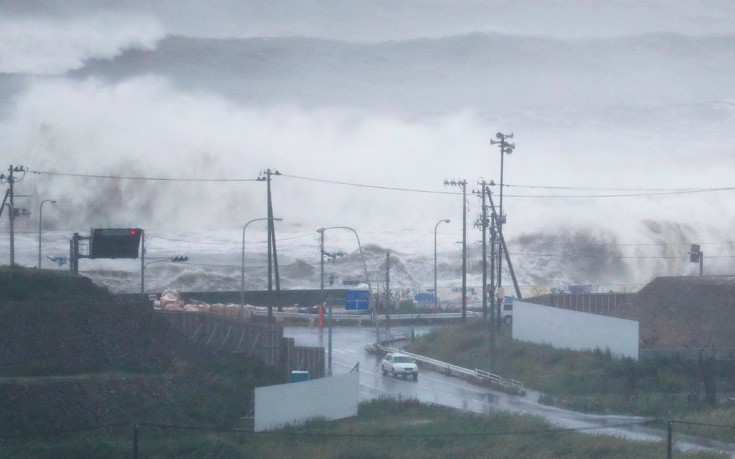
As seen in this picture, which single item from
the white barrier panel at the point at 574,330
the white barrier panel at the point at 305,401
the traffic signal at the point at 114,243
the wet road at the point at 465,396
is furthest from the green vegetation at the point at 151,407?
the white barrier panel at the point at 574,330

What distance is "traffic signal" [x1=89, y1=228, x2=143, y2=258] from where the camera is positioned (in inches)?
876

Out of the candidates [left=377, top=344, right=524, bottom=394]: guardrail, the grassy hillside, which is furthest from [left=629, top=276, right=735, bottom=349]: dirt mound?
the grassy hillside

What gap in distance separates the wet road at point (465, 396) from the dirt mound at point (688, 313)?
6080 mm

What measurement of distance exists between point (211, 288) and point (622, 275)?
31.8 m

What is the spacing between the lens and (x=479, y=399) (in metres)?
19.8

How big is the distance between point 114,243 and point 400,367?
877cm

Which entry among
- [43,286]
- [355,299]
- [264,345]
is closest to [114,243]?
[43,286]

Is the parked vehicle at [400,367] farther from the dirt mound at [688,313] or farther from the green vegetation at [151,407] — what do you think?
the dirt mound at [688,313]

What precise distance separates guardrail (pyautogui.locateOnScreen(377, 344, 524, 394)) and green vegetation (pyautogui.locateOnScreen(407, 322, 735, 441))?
1.93 ft

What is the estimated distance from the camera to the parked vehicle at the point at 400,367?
922 inches

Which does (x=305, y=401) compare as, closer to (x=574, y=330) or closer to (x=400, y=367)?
(x=400, y=367)

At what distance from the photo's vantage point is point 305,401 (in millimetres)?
15203

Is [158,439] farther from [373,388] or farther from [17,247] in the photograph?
[17,247]

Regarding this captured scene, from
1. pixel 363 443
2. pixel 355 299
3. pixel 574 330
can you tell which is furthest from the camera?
pixel 355 299
